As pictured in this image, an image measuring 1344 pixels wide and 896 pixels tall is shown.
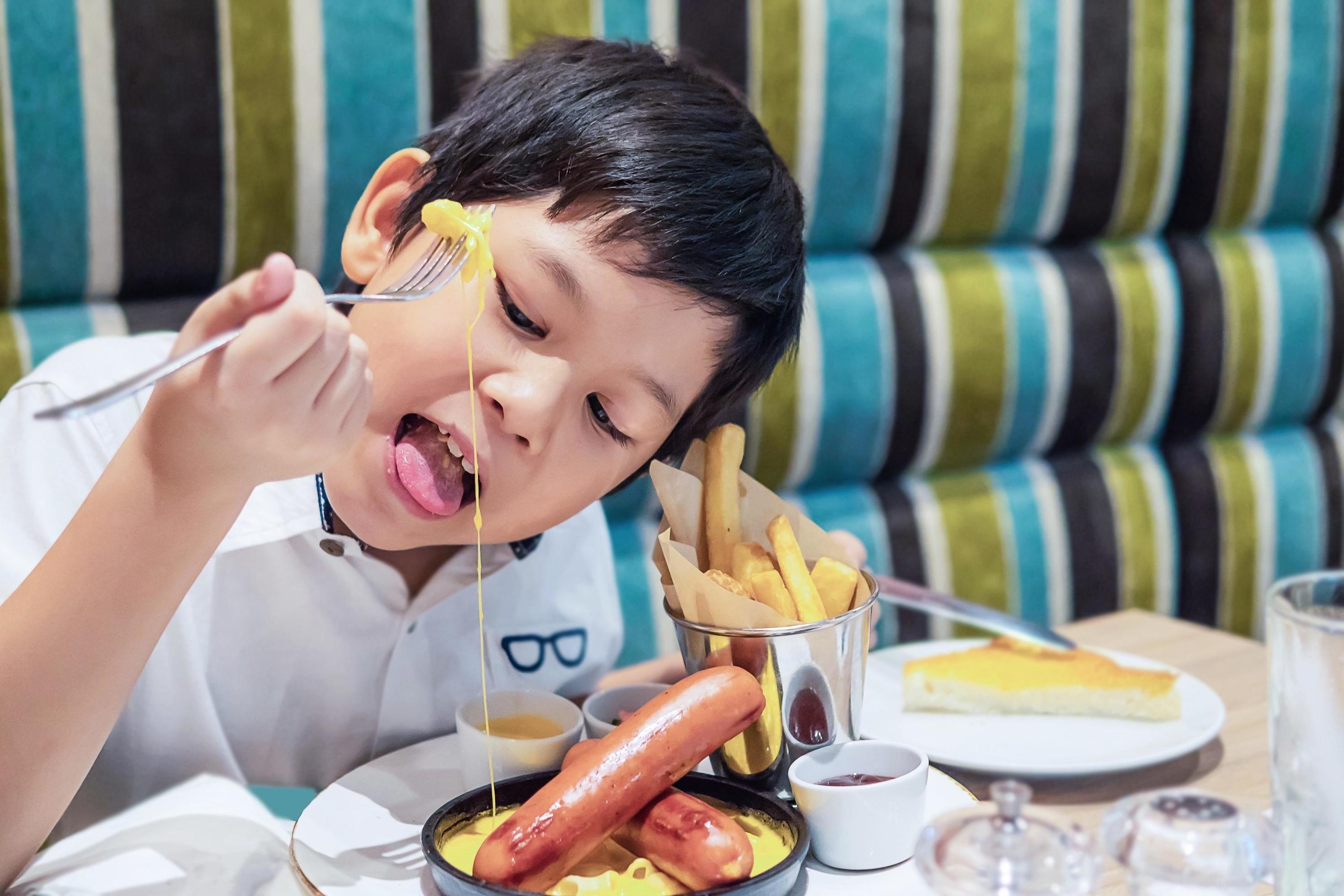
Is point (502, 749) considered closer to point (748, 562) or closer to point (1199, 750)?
point (748, 562)

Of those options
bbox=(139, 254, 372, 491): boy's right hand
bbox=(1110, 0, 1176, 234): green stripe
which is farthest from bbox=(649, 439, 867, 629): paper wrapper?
bbox=(1110, 0, 1176, 234): green stripe

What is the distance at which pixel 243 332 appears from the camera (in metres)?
0.72

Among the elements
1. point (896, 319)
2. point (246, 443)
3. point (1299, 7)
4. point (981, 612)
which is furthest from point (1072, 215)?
point (246, 443)

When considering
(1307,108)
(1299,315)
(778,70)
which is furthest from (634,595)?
(1307,108)

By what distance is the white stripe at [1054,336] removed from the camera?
2.30 metres

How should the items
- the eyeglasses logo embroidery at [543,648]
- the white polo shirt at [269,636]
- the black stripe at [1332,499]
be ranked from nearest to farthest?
the white polo shirt at [269,636], the eyeglasses logo embroidery at [543,648], the black stripe at [1332,499]

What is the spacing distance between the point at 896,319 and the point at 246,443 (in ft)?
5.06

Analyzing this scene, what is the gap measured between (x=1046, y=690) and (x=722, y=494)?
0.46 metres

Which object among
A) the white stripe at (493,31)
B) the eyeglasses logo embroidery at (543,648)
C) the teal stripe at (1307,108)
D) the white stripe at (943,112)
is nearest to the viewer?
the eyeglasses logo embroidery at (543,648)

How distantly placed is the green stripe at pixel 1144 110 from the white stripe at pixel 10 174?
1837 millimetres


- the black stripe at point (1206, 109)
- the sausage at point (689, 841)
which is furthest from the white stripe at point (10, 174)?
the black stripe at point (1206, 109)

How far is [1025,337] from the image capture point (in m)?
2.28

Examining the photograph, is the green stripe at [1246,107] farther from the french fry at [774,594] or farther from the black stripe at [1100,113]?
the french fry at [774,594]

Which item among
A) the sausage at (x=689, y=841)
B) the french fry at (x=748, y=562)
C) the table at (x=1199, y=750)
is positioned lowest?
the table at (x=1199, y=750)
